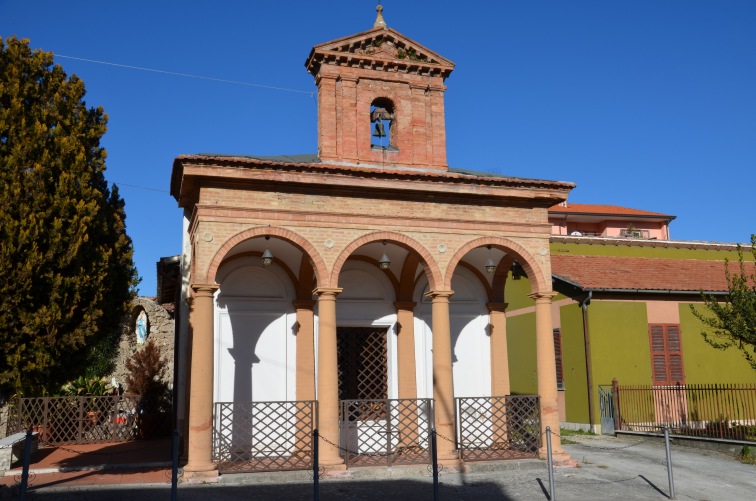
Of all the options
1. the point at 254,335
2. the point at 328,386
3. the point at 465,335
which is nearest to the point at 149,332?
the point at 254,335

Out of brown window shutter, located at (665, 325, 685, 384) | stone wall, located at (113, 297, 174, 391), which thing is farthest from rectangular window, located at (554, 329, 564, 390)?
stone wall, located at (113, 297, 174, 391)

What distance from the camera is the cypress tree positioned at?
978 centimetres

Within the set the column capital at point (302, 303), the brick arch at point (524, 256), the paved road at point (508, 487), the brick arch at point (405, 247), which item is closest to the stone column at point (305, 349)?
the column capital at point (302, 303)

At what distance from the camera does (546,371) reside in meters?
13.3

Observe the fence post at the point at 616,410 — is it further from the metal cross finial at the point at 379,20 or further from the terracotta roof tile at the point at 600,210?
the terracotta roof tile at the point at 600,210

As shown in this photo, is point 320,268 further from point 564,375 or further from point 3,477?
point 564,375

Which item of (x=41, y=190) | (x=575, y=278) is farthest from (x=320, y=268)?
(x=575, y=278)

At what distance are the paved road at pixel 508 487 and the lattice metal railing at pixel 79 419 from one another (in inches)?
257

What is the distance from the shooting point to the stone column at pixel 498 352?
15.0 meters

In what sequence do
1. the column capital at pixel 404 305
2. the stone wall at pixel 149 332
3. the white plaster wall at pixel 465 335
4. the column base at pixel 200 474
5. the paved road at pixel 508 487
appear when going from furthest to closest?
the stone wall at pixel 149 332, the white plaster wall at pixel 465 335, the column capital at pixel 404 305, the column base at pixel 200 474, the paved road at pixel 508 487

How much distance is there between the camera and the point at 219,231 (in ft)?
39.4

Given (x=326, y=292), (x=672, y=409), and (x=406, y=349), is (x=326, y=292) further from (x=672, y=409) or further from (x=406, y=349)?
(x=672, y=409)

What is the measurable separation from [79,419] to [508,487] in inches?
415

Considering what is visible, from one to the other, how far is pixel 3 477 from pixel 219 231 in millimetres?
5176
